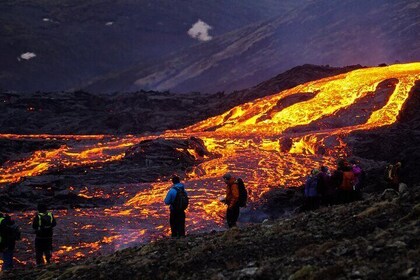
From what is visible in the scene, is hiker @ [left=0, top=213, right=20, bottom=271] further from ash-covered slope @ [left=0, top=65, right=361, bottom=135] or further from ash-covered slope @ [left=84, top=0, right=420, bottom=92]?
ash-covered slope @ [left=84, top=0, right=420, bottom=92]

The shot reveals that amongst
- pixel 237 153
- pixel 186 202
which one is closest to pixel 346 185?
pixel 186 202

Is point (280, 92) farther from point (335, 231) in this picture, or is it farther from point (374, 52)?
point (335, 231)

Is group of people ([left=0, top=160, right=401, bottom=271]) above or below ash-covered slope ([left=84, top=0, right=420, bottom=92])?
below

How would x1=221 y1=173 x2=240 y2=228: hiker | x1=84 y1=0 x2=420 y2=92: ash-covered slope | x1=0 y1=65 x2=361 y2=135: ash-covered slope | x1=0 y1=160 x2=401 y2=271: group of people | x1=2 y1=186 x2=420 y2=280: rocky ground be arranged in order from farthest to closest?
x1=84 y1=0 x2=420 y2=92: ash-covered slope
x1=0 y1=65 x2=361 y2=135: ash-covered slope
x1=221 y1=173 x2=240 y2=228: hiker
x1=0 y1=160 x2=401 y2=271: group of people
x1=2 y1=186 x2=420 y2=280: rocky ground

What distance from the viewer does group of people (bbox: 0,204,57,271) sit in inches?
481

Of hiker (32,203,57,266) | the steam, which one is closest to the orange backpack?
hiker (32,203,57,266)

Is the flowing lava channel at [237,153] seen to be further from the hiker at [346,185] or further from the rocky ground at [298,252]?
the hiker at [346,185]

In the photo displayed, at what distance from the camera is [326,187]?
535 inches

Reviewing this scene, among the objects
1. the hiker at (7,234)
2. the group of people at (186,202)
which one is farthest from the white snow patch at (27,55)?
the hiker at (7,234)

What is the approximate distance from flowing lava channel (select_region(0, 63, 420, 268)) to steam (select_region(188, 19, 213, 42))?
8885 centimetres

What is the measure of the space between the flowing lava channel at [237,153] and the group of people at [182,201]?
14.1 ft

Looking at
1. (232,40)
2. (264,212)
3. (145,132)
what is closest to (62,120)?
(145,132)

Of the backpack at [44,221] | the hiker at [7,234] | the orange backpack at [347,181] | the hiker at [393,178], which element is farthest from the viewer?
the hiker at [393,178]

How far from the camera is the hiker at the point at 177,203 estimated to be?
1245 cm
